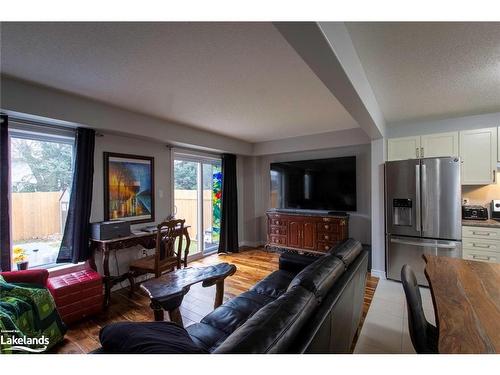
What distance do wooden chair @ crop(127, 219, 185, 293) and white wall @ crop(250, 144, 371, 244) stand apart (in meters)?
2.56

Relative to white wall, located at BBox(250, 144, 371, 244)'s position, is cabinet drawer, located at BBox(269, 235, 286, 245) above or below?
below

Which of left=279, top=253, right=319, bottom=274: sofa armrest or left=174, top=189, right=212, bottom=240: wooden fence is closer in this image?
left=279, top=253, right=319, bottom=274: sofa armrest

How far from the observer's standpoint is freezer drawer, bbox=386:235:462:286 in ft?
9.20

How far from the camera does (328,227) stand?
3.94 m

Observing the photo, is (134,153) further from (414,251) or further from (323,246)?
(414,251)

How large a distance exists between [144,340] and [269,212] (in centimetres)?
383

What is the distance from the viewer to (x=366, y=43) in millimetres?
1559

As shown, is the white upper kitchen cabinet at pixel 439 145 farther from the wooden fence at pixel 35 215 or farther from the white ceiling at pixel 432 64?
the wooden fence at pixel 35 215

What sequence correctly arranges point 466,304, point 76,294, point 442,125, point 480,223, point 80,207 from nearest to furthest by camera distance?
point 466,304 → point 76,294 → point 80,207 → point 480,223 → point 442,125

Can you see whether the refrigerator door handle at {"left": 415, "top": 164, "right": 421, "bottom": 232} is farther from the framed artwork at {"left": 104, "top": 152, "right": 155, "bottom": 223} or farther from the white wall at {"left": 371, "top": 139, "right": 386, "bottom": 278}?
the framed artwork at {"left": 104, "top": 152, "right": 155, "bottom": 223}

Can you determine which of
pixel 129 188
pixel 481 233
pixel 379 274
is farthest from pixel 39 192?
pixel 481 233

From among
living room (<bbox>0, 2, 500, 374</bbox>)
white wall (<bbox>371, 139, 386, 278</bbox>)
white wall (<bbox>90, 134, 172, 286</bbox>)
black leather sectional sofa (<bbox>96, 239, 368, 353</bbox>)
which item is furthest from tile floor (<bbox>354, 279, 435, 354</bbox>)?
white wall (<bbox>90, 134, 172, 286</bbox>)

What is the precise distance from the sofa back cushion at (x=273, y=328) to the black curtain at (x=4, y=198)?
258 centimetres
